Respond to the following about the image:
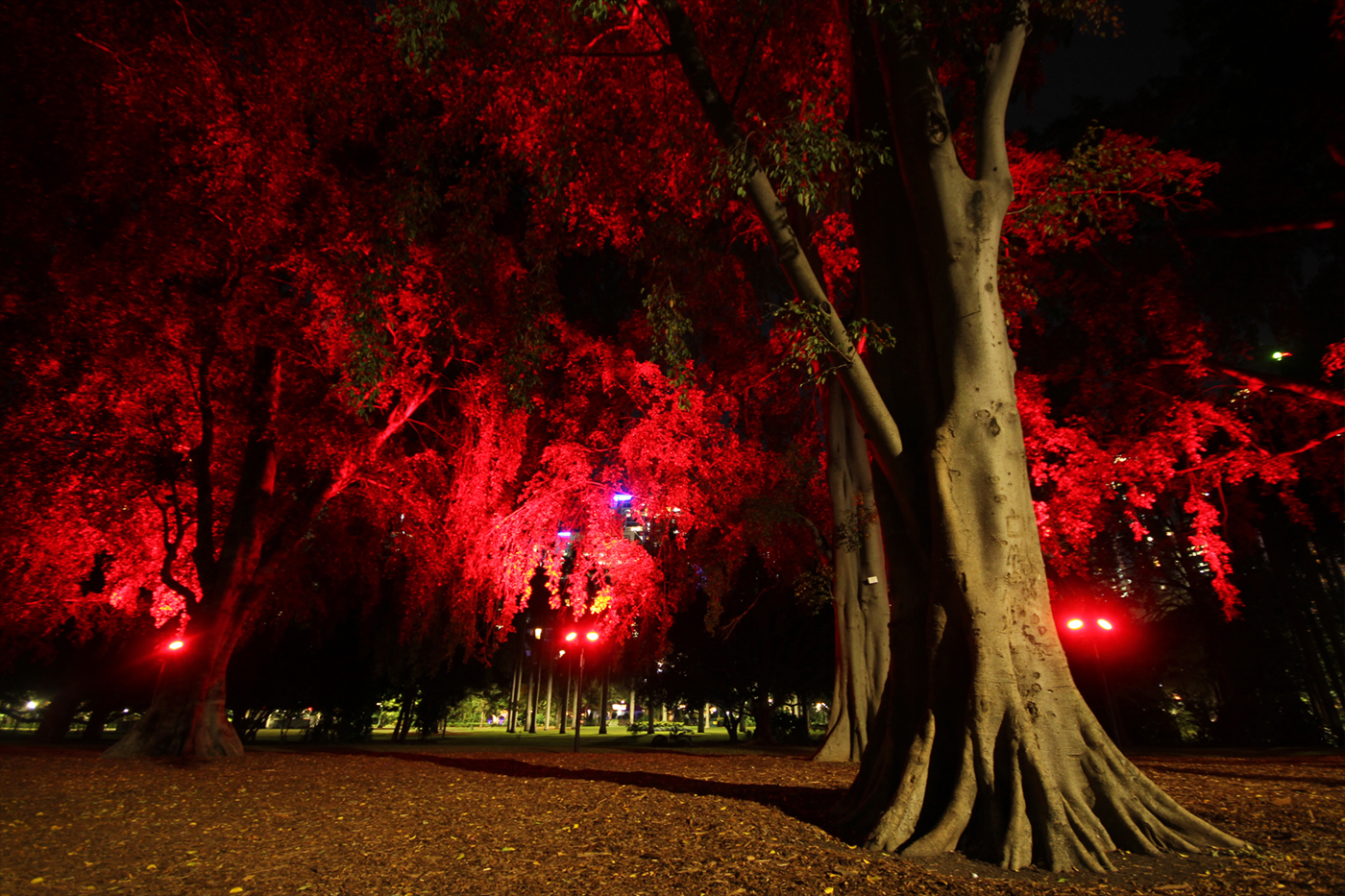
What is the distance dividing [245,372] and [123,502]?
3686 millimetres

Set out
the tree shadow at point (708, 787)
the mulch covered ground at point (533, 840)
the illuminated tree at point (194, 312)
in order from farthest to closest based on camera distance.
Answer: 1. the illuminated tree at point (194, 312)
2. the tree shadow at point (708, 787)
3. the mulch covered ground at point (533, 840)

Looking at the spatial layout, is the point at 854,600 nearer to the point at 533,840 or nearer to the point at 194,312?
the point at 533,840

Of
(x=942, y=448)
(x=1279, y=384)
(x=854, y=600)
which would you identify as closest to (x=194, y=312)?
(x=942, y=448)

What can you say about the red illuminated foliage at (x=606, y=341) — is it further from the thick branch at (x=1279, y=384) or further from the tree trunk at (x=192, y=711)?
the thick branch at (x=1279, y=384)

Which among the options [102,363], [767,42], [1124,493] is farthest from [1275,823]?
[102,363]

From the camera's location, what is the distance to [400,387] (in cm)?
1325

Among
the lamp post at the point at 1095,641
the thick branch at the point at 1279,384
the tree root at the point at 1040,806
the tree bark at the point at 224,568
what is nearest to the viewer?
the tree root at the point at 1040,806

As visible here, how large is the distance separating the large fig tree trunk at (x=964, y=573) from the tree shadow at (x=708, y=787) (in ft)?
2.75

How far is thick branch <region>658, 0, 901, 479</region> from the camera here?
5.52 meters

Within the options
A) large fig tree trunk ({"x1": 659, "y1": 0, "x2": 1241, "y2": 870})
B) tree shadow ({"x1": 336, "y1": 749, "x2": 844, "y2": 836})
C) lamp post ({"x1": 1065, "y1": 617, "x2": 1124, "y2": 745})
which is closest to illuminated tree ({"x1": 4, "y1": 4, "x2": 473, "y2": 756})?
large fig tree trunk ({"x1": 659, "y1": 0, "x2": 1241, "y2": 870})

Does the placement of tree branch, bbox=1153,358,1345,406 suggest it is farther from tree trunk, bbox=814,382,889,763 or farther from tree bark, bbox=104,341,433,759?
tree bark, bbox=104,341,433,759

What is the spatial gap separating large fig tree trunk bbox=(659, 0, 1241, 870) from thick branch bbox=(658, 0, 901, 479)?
0.02 meters

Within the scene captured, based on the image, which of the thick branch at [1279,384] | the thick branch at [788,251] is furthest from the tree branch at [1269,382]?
the thick branch at [788,251]

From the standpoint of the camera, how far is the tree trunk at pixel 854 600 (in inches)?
466
